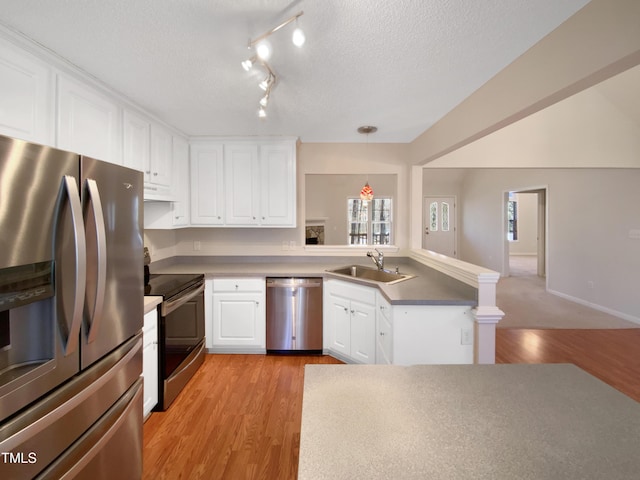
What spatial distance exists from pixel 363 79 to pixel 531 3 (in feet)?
2.95

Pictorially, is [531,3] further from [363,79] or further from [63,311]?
[63,311]

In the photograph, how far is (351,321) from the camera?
2799 mm

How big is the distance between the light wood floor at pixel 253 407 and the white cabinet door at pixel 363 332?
380 mm

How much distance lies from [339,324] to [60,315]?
2.26 meters

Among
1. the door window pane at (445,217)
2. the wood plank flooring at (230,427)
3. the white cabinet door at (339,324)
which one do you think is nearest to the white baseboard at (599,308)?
the door window pane at (445,217)

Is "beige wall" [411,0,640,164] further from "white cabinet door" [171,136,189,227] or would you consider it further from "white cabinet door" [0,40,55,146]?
"white cabinet door" [171,136,189,227]

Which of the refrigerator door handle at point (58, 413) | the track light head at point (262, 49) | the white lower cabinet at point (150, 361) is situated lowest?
the white lower cabinet at point (150, 361)

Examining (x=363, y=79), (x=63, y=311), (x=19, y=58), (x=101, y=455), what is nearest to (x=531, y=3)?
(x=363, y=79)

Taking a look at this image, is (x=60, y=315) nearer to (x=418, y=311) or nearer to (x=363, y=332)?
(x=418, y=311)

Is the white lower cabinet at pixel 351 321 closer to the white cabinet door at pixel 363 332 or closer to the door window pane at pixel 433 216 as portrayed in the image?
the white cabinet door at pixel 363 332

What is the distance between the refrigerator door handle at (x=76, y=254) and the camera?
104 centimetres

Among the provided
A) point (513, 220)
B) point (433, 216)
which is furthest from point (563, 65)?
point (513, 220)

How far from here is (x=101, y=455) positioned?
1.23m

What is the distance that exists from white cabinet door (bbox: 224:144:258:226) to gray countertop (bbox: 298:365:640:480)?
2.52 m
